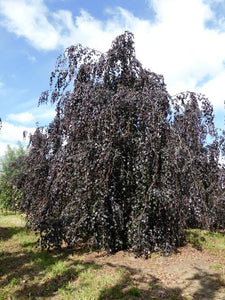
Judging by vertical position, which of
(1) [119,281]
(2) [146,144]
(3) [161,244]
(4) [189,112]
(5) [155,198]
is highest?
(4) [189,112]

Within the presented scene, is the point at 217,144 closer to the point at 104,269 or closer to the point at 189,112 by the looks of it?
the point at 189,112

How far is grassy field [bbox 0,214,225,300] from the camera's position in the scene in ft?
10.7

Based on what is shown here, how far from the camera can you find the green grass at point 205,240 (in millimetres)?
5279

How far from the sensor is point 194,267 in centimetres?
402

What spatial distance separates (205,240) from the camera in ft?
18.8

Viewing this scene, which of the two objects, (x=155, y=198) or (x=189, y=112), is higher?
(x=189, y=112)

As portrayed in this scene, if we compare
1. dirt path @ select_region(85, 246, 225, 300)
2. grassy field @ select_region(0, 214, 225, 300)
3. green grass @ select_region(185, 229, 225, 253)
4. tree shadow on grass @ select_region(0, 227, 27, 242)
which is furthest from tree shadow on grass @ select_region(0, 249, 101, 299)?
green grass @ select_region(185, 229, 225, 253)

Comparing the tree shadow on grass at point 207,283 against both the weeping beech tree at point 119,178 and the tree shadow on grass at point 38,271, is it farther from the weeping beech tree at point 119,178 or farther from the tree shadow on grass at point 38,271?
the tree shadow on grass at point 38,271

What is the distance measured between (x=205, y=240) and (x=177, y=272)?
86.5 inches

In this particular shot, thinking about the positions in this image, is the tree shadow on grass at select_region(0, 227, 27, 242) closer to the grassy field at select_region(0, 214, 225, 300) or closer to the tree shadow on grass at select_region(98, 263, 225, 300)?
the grassy field at select_region(0, 214, 225, 300)

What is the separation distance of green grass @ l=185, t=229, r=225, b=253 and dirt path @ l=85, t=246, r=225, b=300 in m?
0.37

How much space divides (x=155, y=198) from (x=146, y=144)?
98cm

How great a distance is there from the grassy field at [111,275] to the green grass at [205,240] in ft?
0.15

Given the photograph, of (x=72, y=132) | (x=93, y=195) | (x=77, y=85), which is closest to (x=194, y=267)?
(x=93, y=195)
